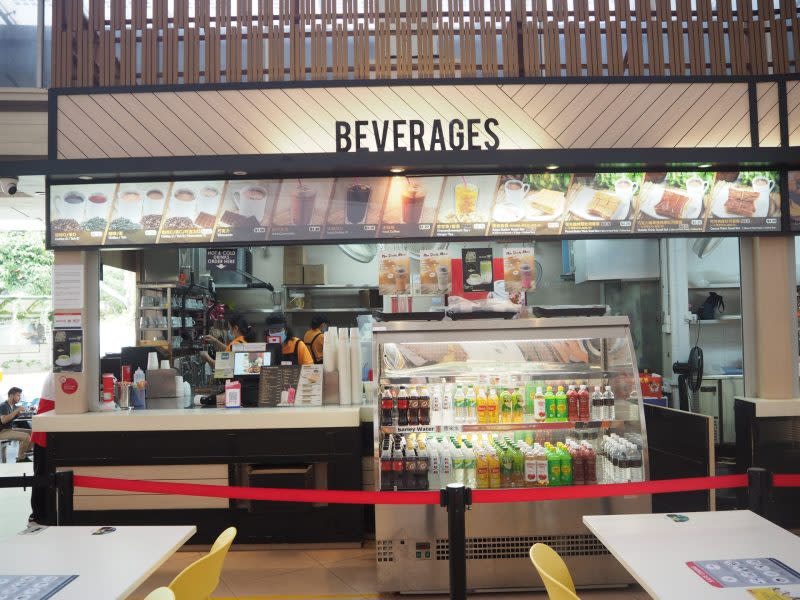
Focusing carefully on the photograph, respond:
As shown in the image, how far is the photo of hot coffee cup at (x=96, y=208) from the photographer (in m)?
5.61

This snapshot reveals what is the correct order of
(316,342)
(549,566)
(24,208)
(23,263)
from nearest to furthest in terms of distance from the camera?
1. (549,566)
2. (316,342)
3. (24,208)
4. (23,263)

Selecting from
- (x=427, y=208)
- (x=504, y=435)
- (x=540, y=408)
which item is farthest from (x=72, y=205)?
(x=540, y=408)

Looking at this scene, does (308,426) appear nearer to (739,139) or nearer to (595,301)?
(739,139)

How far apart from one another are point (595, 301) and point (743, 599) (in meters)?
7.98

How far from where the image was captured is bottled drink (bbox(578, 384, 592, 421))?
4773 mm

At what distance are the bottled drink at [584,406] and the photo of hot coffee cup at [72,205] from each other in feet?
14.0

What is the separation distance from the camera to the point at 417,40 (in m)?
5.79

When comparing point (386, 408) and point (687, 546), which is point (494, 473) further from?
point (687, 546)

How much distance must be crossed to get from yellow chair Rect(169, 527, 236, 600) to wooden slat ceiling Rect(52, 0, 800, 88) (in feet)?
13.8

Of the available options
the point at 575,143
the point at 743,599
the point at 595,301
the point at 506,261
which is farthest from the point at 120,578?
the point at 595,301

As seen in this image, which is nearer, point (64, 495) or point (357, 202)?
point (64, 495)

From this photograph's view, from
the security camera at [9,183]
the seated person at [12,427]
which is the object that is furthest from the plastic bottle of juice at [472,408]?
the seated person at [12,427]

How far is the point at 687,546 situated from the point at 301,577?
2.95 metres

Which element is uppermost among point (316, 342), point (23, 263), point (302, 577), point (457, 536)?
point (23, 263)
